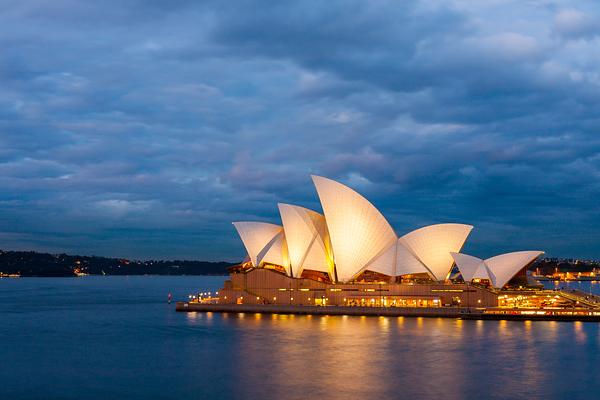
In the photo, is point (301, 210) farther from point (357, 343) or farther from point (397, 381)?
point (397, 381)

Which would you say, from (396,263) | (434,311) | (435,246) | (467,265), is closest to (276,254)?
(396,263)

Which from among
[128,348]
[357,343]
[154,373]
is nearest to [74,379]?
[154,373]

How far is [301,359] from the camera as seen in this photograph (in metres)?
39.5

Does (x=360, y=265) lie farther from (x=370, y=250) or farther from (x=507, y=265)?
(x=507, y=265)

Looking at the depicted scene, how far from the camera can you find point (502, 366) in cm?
3769

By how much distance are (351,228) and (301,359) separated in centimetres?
2745

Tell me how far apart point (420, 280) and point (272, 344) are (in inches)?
1079

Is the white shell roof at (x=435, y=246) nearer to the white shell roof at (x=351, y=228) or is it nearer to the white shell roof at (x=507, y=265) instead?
the white shell roof at (x=351, y=228)

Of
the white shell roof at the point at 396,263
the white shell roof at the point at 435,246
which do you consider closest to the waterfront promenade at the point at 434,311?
the white shell roof at the point at 396,263

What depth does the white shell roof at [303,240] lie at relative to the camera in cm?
6719

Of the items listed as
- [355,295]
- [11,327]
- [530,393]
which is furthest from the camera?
[355,295]

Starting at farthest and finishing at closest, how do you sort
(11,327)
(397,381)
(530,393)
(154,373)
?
(11,327)
(154,373)
(397,381)
(530,393)

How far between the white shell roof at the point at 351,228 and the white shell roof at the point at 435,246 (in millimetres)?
2379

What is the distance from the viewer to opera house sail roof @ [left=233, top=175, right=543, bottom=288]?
Result: 66.0 meters
